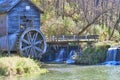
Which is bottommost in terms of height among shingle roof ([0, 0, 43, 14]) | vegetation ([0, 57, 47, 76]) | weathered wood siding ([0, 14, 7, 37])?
vegetation ([0, 57, 47, 76])

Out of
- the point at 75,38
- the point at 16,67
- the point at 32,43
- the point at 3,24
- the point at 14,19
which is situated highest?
the point at 14,19

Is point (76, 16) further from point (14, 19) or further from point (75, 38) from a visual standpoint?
point (14, 19)

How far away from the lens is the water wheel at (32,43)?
36344 millimetres

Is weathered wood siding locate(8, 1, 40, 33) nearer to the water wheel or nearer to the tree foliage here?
the water wheel

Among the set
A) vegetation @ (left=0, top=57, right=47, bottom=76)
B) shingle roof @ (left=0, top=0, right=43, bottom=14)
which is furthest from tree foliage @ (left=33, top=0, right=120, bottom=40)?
vegetation @ (left=0, top=57, right=47, bottom=76)

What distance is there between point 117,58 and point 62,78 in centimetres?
1446

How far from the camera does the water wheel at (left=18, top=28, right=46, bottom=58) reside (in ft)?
119

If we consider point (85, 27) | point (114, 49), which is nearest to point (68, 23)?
point (85, 27)

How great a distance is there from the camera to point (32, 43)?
1469 inches

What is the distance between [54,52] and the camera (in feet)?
140

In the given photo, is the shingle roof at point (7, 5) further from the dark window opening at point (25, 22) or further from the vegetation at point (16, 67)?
the vegetation at point (16, 67)

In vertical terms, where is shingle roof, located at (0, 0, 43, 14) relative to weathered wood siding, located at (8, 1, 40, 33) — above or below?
above

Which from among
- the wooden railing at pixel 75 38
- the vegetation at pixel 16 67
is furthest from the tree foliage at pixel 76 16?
the vegetation at pixel 16 67

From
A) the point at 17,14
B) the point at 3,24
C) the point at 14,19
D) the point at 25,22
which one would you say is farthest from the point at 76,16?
the point at 3,24
